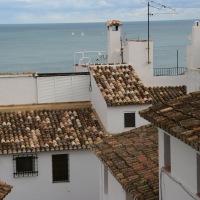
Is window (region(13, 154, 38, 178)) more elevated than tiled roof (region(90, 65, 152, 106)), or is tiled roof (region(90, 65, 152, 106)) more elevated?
tiled roof (region(90, 65, 152, 106))

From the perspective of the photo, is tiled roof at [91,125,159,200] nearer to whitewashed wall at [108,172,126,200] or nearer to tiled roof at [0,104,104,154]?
whitewashed wall at [108,172,126,200]

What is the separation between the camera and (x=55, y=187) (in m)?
26.2

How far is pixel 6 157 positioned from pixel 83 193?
3.67 m

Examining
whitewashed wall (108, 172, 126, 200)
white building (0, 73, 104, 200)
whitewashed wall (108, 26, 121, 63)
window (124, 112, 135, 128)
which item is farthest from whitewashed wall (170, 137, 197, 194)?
whitewashed wall (108, 26, 121, 63)

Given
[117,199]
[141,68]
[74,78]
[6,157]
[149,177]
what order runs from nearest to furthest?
1. [149,177]
2. [117,199]
3. [6,157]
4. [74,78]
5. [141,68]

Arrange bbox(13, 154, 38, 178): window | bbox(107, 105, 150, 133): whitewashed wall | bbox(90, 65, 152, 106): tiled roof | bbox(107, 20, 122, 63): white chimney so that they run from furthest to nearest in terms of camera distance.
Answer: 1. bbox(107, 20, 122, 63): white chimney
2. bbox(90, 65, 152, 106): tiled roof
3. bbox(107, 105, 150, 133): whitewashed wall
4. bbox(13, 154, 38, 178): window

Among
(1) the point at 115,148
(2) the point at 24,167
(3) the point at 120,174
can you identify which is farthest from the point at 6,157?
(3) the point at 120,174

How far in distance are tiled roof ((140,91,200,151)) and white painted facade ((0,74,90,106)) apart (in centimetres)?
1637

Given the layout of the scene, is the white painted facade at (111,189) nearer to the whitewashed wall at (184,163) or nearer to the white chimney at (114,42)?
the whitewashed wall at (184,163)

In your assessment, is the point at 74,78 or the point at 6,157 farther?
the point at 74,78

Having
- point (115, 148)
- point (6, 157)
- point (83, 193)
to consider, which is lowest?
point (83, 193)

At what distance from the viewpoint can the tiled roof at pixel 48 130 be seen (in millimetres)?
25281

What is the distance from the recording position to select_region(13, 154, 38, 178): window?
2562 cm

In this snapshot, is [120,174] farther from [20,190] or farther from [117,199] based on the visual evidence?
[20,190]
